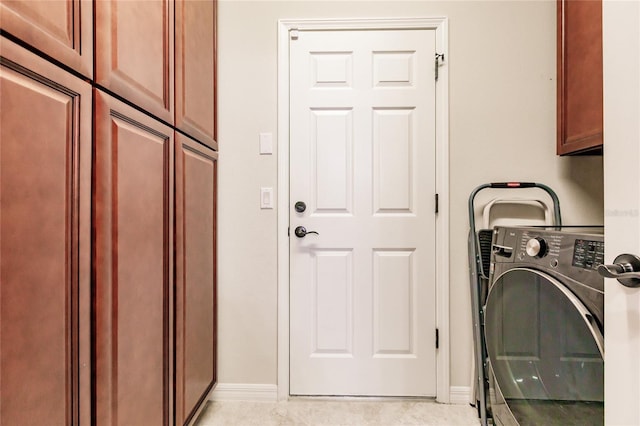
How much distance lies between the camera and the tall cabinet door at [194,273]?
1.18m

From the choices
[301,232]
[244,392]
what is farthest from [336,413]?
[301,232]


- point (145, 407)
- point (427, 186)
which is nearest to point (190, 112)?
point (145, 407)

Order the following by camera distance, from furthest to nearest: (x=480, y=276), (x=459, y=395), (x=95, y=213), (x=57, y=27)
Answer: (x=459, y=395)
(x=480, y=276)
(x=95, y=213)
(x=57, y=27)

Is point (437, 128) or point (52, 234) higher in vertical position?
point (437, 128)

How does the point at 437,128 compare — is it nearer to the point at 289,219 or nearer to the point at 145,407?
the point at 289,219

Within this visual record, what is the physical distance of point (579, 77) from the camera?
1397 mm

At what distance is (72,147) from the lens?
2.26 ft

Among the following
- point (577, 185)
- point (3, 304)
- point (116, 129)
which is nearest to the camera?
point (3, 304)

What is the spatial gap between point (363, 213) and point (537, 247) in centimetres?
81

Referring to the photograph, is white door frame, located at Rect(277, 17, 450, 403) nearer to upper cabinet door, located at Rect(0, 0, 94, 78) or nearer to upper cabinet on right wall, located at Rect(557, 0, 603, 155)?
upper cabinet on right wall, located at Rect(557, 0, 603, 155)
